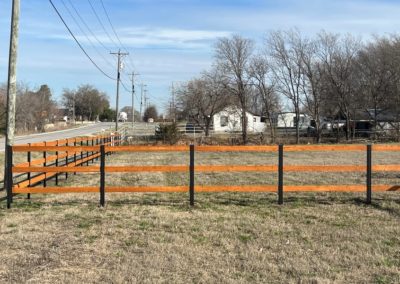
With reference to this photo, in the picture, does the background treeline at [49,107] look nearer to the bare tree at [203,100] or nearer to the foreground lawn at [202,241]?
the bare tree at [203,100]

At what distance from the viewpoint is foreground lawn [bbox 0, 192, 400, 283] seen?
552 cm

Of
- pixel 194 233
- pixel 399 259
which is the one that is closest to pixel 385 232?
pixel 399 259

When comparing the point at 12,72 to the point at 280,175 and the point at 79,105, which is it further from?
the point at 79,105

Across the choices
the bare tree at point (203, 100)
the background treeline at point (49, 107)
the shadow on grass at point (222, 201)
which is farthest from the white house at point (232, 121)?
the shadow on grass at point (222, 201)

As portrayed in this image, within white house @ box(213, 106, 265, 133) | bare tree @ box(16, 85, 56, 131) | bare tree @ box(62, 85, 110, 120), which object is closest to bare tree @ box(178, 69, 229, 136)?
white house @ box(213, 106, 265, 133)

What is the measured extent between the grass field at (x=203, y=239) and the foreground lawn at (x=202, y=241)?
0.04 feet

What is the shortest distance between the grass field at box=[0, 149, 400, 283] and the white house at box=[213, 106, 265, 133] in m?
43.3

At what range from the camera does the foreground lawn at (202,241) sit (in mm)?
5516

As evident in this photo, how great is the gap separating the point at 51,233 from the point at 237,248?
290cm

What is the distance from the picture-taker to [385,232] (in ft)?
24.5

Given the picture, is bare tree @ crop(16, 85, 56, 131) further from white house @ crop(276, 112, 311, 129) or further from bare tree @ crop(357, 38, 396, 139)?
bare tree @ crop(357, 38, 396, 139)

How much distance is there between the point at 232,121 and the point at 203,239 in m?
50.3

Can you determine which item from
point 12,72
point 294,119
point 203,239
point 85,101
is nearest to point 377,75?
point 294,119

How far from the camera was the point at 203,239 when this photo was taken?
281 inches
